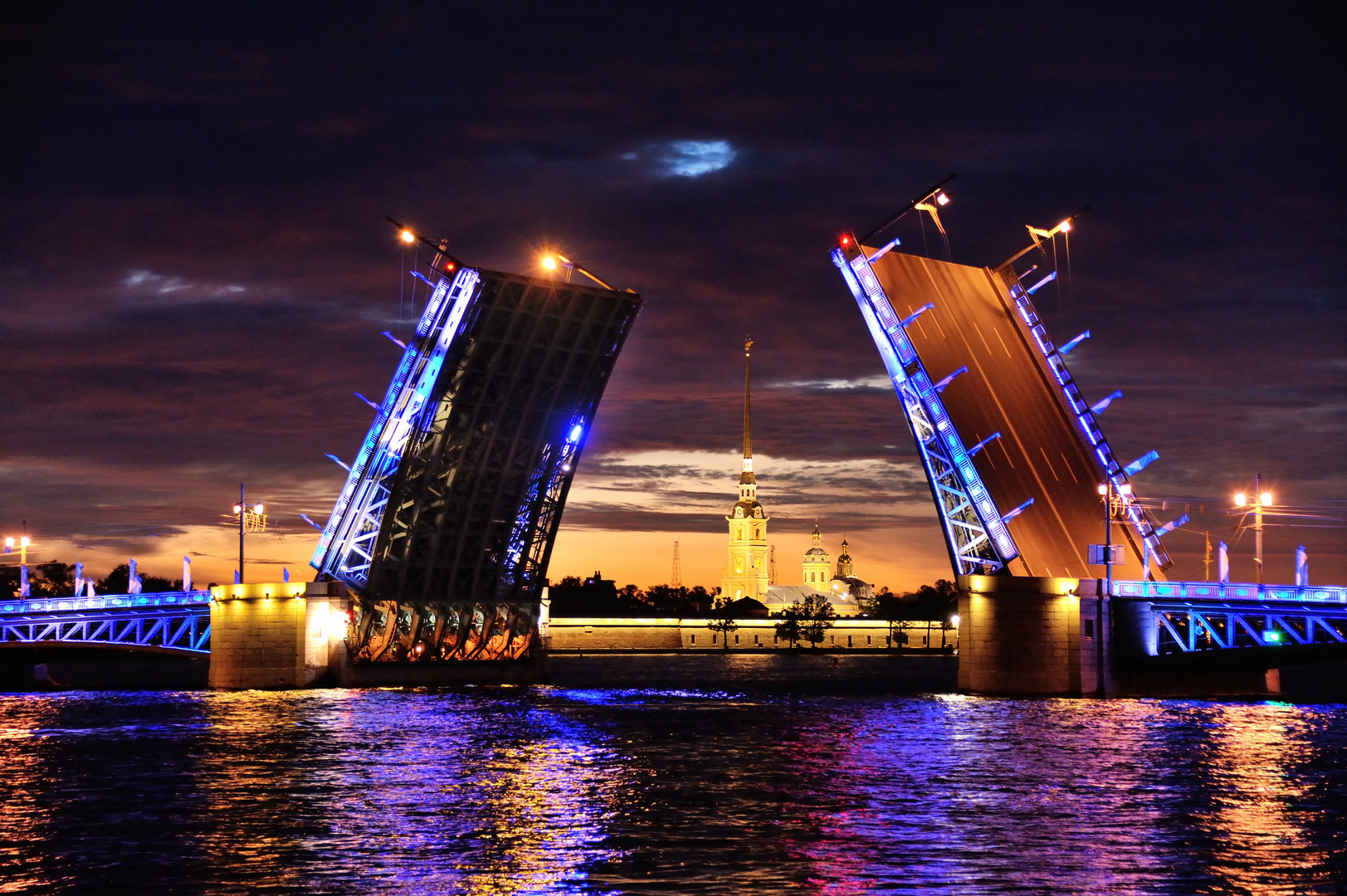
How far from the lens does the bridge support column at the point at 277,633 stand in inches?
2506

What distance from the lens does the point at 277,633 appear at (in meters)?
64.0

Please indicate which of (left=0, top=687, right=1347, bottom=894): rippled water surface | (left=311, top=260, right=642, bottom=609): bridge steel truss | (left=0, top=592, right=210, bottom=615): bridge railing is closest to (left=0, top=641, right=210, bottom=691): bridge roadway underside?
(left=0, top=592, right=210, bottom=615): bridge railing

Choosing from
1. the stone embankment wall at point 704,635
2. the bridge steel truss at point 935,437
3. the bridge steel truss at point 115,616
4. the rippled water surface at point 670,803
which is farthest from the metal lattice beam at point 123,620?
the stone embankment wall at point 704,635

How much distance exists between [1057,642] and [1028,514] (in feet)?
16.2

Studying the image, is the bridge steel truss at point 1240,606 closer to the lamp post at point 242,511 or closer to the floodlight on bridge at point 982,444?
the floodlight on bridge at point 982,444

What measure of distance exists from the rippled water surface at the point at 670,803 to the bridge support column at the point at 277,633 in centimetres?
1111

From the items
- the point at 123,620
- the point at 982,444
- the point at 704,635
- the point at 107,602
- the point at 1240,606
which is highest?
the point at 982,444

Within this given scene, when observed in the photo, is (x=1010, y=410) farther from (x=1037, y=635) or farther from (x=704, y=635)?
(x=704, y=635)

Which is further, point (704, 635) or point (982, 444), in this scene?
point (704, 635)

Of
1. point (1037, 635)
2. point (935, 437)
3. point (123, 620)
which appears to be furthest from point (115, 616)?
point (1037, 635)

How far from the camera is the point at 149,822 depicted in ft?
86.2

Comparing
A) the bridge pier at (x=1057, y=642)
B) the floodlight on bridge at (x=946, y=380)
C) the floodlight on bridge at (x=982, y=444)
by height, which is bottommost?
the bridge pier at (x=1057, y=642)

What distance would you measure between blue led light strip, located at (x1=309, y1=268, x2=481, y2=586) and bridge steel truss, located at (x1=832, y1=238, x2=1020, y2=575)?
1421cm

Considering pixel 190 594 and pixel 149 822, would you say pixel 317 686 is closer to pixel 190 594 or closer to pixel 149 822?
pixel 190 594
